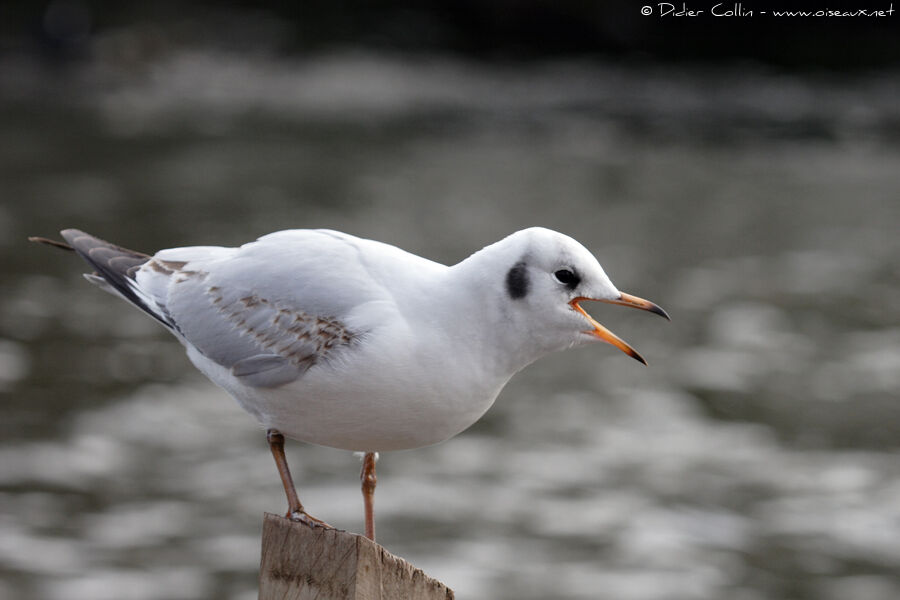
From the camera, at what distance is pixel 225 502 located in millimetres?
10422

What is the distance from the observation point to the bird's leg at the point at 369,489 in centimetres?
388

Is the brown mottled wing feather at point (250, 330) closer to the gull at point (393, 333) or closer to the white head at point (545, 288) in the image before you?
the gull at point (393, 333)

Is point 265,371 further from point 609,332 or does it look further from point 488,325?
point 609,332

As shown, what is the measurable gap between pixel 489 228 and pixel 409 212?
4.79 ft

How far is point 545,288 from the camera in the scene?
3.45 meters

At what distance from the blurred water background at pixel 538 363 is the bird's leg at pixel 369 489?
17.2 feet

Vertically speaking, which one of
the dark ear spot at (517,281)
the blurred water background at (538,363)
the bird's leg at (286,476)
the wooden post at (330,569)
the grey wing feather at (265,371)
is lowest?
the wooden post at (330,569)

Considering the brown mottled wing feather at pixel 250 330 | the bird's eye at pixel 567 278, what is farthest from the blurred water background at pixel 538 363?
the bird's eye at pixel 567 278

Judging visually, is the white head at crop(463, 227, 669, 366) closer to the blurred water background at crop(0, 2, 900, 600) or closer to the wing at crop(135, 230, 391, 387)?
the wing at crop(135, 230, 391, 387)

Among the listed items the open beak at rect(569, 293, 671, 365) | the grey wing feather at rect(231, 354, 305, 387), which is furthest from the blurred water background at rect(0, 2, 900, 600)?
the open beak at rect(569, 293, 671, 365)

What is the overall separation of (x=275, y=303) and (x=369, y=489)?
0.68 m

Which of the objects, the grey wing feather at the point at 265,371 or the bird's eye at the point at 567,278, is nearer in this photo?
the bird's eye at the point at 567,278

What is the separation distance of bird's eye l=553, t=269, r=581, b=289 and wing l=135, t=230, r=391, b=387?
0.51m

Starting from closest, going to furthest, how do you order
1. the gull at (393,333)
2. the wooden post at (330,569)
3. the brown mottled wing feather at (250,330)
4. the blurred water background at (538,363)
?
the wooden post at (330,569) → the gull at (393,333) → the brown mottled wing feather at (250,330) → the blurred water background at (538,363)
